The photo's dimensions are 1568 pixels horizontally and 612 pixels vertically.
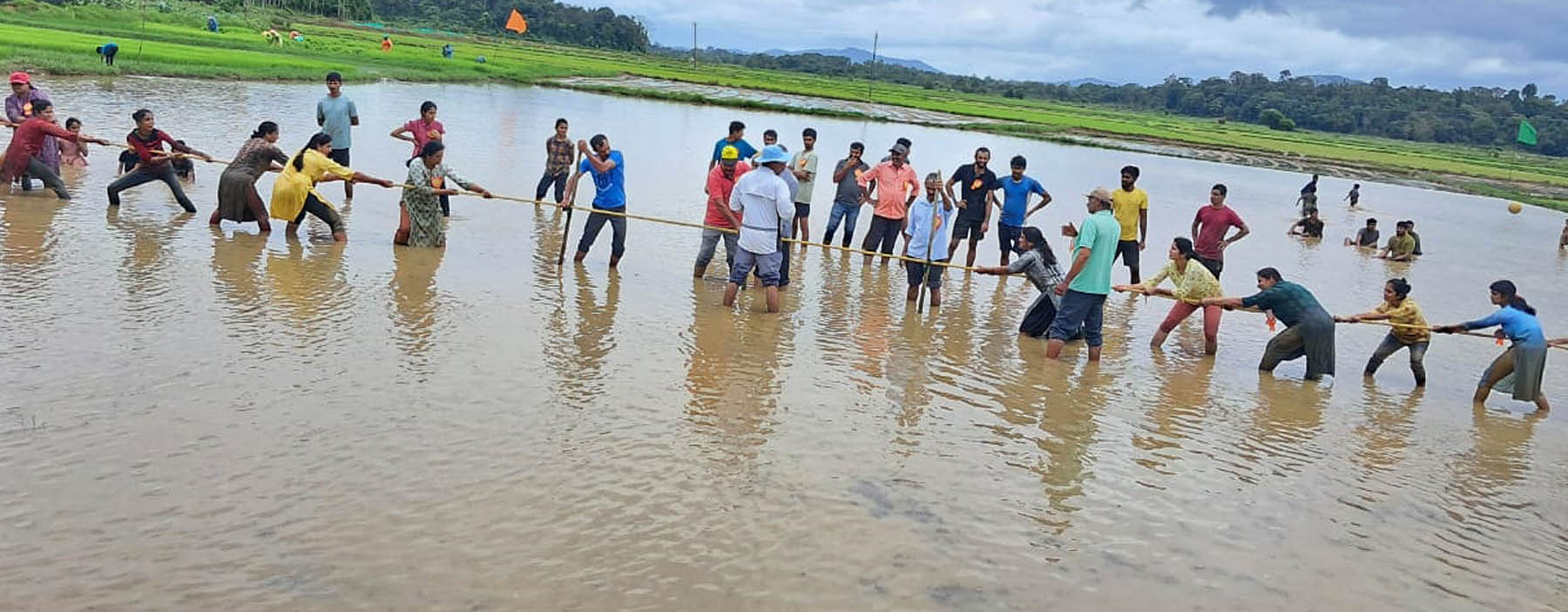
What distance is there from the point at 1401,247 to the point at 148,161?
59.8ft

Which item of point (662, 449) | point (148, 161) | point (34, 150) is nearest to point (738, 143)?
point (148, 161)

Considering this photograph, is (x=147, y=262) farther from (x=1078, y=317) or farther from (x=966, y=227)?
(x=966, y=227)

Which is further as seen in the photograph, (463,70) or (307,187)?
(463,70)

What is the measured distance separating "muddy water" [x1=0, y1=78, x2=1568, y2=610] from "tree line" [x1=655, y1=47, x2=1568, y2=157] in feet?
222

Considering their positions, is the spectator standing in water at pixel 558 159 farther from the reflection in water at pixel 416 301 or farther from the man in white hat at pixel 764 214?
the man in white hat at pixel 764 214

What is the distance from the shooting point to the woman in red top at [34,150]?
1170 centimetres

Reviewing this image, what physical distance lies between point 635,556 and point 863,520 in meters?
1.17

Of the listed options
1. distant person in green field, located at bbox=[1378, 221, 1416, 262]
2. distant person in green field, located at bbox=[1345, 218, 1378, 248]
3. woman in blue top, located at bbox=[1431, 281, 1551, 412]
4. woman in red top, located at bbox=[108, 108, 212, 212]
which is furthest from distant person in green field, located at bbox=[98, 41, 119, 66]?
woman in blue top, located at bbox=[1431, 281, 1551, 412]

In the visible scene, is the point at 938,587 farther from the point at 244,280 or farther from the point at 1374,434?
the point at 244,280

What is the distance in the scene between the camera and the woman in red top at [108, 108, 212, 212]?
1161 cm

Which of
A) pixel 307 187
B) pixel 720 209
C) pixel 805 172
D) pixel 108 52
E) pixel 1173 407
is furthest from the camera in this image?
pixel 108 52

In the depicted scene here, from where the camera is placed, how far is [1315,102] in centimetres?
10794

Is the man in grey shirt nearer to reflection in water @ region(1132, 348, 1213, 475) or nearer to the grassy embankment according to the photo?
reflection in water @ region(1132, 348, 1213, 475)

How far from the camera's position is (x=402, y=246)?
11.0 meters
